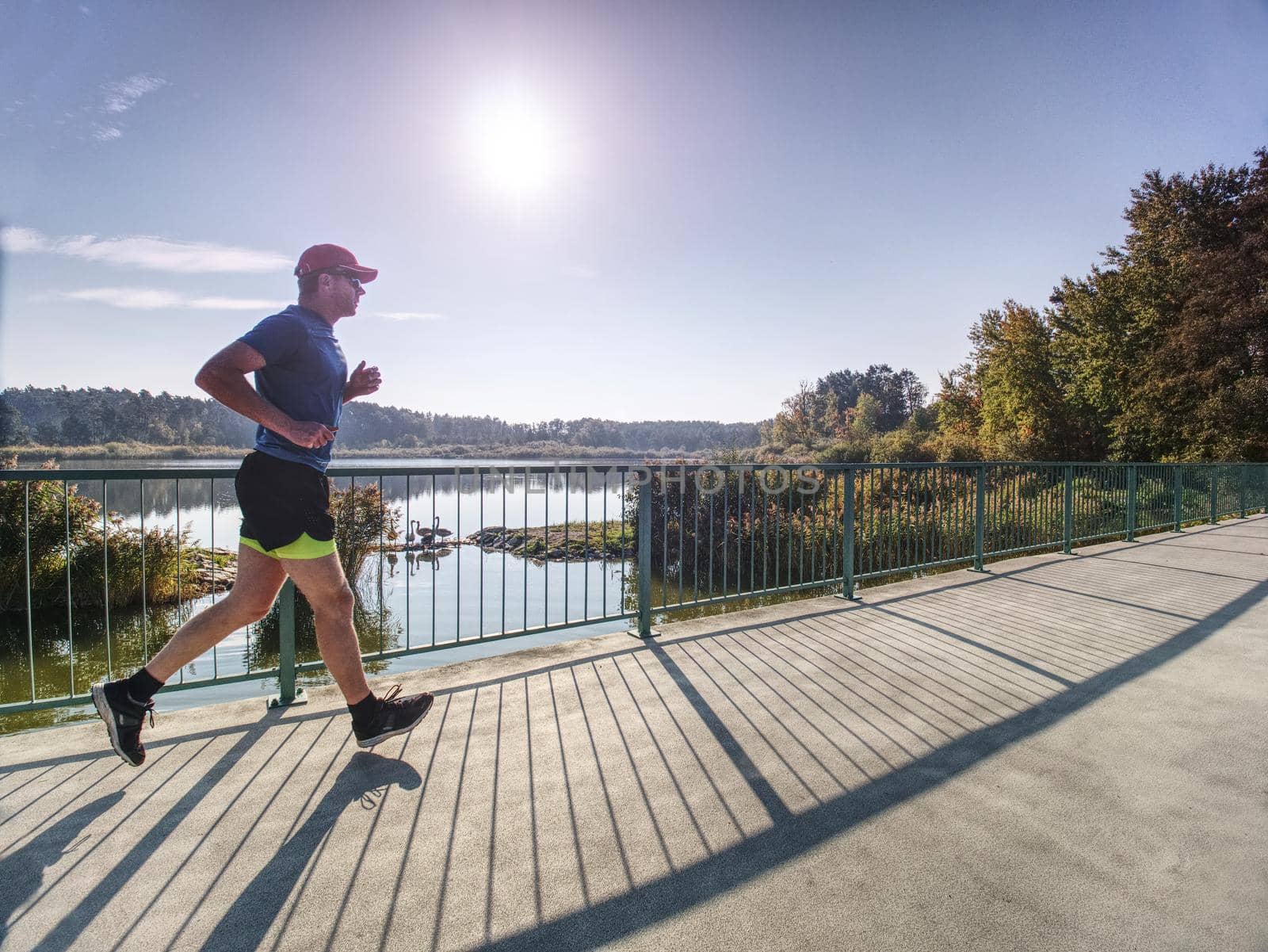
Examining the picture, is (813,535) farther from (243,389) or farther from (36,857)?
(36,857)

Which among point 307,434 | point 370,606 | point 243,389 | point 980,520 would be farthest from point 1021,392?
point 243,389

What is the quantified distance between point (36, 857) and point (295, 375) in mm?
1536

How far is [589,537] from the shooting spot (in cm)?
923

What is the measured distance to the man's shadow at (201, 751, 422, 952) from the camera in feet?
4.97

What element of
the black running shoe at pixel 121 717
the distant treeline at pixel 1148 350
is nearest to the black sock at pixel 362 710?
the black running shoe at pixel 121 717

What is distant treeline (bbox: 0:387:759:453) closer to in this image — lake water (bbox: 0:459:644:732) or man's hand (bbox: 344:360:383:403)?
lake water (bbox: 0:459:644:732)

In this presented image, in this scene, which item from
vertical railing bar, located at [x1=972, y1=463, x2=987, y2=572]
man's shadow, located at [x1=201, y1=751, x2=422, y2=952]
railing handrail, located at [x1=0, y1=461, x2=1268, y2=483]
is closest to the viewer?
man's shadow, located at [x1=201, y1=751, x2=422, y2=952]

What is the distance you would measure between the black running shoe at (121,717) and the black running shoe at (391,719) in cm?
69

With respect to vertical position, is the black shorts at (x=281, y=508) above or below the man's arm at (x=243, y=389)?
below

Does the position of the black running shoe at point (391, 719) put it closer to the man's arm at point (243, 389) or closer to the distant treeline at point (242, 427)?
the man's arm at point (243, 389)

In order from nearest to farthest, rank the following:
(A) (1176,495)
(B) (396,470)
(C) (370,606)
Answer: (B) (396,470) < (C) (370,606) < (A) (1176,495)

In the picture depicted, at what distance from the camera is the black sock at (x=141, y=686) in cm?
227

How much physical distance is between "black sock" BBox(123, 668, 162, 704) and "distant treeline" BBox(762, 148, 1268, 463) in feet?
85.0

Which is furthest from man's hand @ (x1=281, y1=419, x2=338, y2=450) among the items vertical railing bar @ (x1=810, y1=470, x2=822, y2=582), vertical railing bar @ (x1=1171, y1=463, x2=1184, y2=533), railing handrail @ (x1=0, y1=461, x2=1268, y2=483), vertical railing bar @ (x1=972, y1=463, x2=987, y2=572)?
vertical railing bar @ (x1=1171, y1=463, x2=1184, y2=533)
